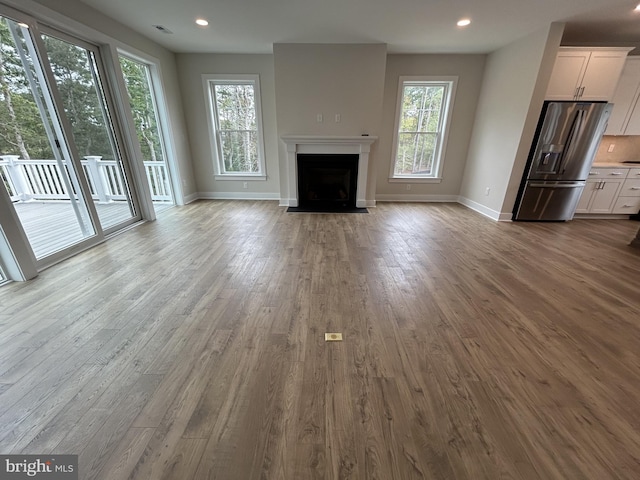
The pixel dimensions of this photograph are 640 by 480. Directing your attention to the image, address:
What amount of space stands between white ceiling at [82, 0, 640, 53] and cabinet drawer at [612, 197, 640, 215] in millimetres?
2364

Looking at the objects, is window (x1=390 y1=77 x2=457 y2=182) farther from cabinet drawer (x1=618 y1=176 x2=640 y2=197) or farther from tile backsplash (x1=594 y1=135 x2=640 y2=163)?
cabinet drawer (x1=618 y1=176 x2=640 y2=197)

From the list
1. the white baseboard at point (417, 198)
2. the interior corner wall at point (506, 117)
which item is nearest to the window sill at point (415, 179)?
the white baseboard at point (417, 198)

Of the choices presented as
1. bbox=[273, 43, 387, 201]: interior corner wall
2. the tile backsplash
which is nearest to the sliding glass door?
bbox=[273, 43, 387, 201]: interior corner wall

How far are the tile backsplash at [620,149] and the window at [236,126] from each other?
603cm

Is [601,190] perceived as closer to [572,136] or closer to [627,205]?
[627,205]

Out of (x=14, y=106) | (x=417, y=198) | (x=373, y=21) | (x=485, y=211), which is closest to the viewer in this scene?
(x=14, y=106)

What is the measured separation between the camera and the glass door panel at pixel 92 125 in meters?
2.80

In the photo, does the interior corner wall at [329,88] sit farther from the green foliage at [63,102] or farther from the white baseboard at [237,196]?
the green foliage at [63,102]

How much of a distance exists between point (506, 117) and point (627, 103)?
175 cm

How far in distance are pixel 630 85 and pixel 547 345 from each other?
486cm

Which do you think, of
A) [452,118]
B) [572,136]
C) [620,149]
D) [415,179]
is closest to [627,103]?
[620,149]

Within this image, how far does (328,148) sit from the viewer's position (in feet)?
15.2

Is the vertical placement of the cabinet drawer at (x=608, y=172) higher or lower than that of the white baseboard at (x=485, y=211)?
higher

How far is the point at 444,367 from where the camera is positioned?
1488mm
